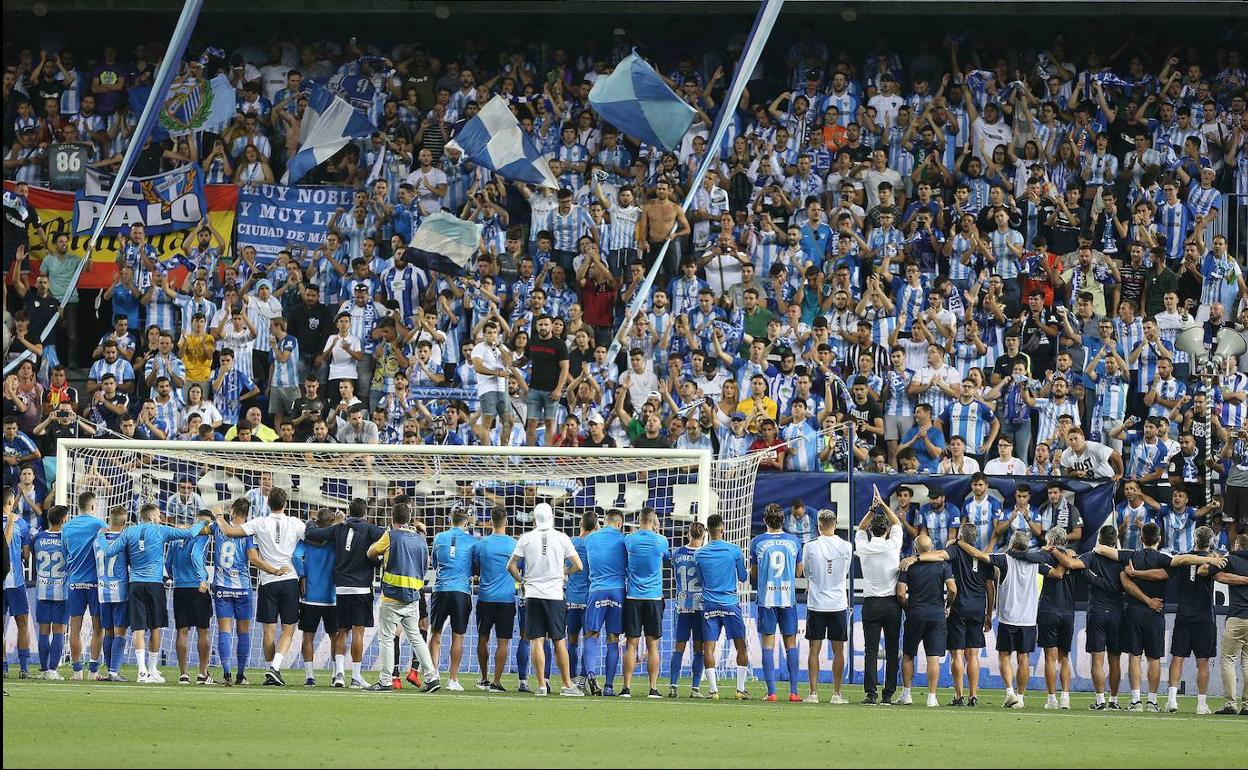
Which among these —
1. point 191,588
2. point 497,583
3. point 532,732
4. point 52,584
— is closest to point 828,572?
point 497,583

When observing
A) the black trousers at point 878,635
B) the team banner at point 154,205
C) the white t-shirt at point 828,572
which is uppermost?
the team banner at point 154,205

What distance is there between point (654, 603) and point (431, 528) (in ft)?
14.3

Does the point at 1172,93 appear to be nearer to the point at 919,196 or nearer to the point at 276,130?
the point at 919,196

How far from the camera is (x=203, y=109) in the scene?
1081 inches

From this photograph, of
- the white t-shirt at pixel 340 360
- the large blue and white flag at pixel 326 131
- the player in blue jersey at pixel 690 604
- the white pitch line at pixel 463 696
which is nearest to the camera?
the white pitch line at pixel 463 696

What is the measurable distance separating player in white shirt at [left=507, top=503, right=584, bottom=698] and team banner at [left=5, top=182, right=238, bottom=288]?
10.9 meters

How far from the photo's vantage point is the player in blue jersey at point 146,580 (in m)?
17.3

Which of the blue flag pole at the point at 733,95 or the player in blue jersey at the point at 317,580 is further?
the blue flag pole at the point at 733,95

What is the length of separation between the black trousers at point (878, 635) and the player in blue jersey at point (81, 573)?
25.5ft

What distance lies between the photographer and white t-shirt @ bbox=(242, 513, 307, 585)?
17.2m

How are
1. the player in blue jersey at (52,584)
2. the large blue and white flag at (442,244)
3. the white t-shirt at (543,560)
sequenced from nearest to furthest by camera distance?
the white t-shirt at (543,560) → the player in blue jersey at (52,584) → the large blue and white flag at (442,244)

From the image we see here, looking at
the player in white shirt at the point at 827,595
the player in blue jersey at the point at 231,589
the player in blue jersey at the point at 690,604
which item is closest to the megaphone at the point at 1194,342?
the player in white shirt at the point at 827,595

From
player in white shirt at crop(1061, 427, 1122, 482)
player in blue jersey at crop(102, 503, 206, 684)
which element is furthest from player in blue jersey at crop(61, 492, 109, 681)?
player in white shirt at crop(1061, 427, 1122, 482)

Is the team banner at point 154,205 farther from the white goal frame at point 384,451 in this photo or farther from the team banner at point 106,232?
the white goal frame at point 384,451
